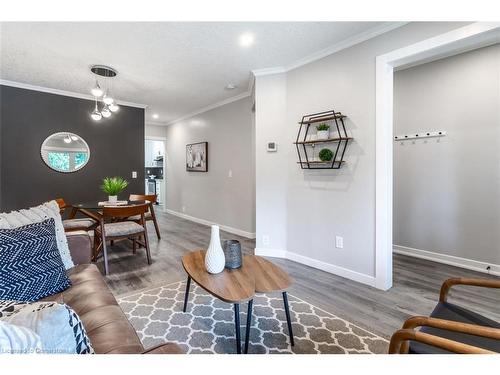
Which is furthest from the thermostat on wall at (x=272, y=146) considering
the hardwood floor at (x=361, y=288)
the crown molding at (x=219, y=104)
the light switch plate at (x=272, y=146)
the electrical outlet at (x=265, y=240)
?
the hardwood floor at (x=361, y=288)

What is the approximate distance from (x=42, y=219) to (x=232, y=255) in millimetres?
1255

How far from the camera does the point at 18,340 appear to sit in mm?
495

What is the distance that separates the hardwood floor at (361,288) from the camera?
1.95m

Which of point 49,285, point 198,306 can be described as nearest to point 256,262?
point 198,306

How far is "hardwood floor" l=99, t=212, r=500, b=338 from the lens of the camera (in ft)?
6.38

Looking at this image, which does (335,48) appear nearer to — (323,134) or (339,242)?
(323,134)

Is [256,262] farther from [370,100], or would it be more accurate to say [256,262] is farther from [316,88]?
[316,88]

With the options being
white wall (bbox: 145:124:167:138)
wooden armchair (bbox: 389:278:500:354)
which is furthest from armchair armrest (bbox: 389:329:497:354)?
white wall (bbox: 145:124:167:138)

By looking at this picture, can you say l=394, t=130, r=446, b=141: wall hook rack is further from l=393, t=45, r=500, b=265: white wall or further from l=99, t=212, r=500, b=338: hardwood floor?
l=99, t=212, r=500, b=338: hardwood floor

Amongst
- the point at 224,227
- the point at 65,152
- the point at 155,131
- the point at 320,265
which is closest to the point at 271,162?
the point at 320,265

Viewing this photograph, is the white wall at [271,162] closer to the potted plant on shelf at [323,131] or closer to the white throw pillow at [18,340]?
the potted plant on shelf at [323,131]

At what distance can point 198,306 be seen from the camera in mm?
2051
